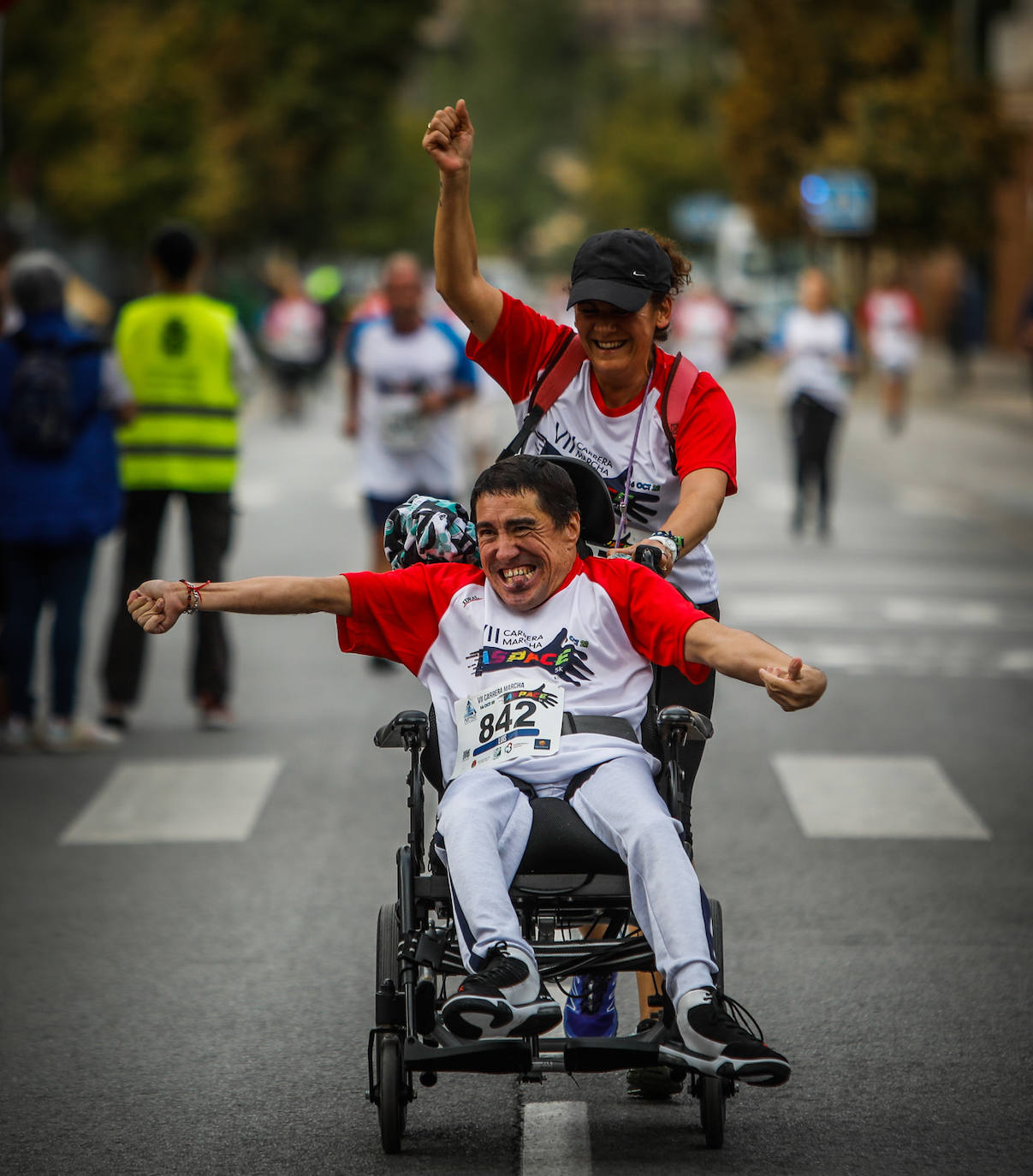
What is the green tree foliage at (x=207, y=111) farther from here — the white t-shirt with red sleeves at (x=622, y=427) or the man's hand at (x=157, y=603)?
the man's hand at (x=157, y=603)

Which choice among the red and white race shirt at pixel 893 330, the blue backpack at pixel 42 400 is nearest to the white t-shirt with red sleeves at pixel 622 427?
the blue backpack at pixel 42 400

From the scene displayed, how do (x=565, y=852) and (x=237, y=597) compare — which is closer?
(x=565, y=852)

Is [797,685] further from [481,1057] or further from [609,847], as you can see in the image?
[481,1057]

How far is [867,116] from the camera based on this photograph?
3925cm

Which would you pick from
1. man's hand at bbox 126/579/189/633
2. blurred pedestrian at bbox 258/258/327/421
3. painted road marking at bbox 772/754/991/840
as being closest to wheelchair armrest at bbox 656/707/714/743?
man's hand at bbox 126/579/189/633

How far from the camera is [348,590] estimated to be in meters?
4.87

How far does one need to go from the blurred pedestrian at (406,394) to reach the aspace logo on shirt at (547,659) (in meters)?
6.50

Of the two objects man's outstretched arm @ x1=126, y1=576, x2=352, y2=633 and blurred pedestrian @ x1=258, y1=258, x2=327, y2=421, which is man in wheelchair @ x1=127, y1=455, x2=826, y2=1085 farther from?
blurred pedestrian @ x1=258, y1=258, x2=327, y2=421

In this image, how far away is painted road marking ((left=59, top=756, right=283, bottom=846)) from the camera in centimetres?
774

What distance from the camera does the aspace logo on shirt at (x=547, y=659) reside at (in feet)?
16.0

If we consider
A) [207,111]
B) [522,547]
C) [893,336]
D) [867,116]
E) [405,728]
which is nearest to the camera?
[405,728]

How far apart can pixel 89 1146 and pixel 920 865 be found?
11.5 feet

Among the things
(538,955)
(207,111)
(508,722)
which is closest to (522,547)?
(508,722)

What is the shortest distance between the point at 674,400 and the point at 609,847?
114cm
